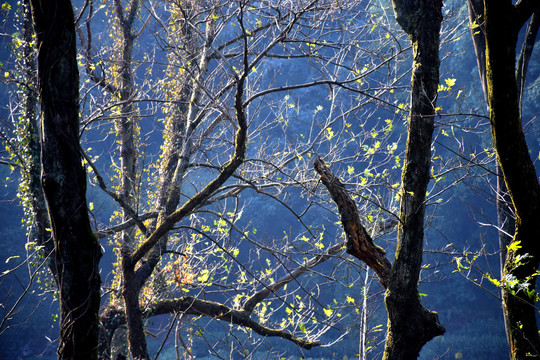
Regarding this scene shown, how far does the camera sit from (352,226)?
3383 millimetres

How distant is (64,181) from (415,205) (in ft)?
8.59

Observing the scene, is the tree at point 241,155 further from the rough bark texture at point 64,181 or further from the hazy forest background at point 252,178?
the rough bark texture at point 64,181

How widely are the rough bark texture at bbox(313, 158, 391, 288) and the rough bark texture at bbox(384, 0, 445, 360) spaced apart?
32cm

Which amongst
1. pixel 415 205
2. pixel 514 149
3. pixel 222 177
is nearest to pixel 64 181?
pixel 222 177

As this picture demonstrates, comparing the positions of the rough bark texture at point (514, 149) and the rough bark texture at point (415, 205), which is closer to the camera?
the rough bark texture at point (514, 149)

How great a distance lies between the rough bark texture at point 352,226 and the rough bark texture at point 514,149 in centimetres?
102

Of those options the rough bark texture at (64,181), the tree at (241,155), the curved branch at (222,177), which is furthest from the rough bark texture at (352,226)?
the rough bark texture at (64,181)

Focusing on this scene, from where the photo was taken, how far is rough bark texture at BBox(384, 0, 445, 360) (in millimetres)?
3098

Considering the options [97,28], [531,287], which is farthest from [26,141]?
[97,28]

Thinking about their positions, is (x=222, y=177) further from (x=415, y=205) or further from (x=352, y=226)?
(x=415, y=205)

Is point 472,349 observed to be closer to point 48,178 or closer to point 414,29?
point 414,29

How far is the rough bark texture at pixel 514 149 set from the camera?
7.59 feet

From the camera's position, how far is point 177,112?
6121mm

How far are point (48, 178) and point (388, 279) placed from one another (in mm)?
2719
